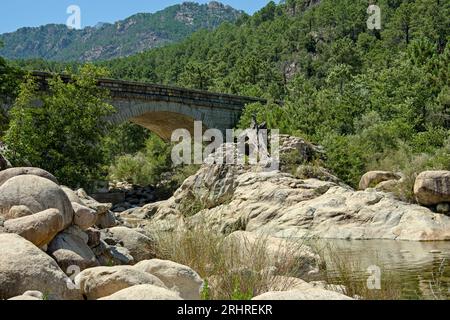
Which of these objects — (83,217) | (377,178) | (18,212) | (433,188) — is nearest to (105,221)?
(83,217)

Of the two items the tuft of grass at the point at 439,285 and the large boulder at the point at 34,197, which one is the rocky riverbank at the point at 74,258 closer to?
the large boulder at the point at 34,197

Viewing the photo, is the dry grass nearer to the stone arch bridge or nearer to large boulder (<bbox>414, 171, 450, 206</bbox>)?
large boulder (<bbox>414, 171, 450, 206</bbox>)

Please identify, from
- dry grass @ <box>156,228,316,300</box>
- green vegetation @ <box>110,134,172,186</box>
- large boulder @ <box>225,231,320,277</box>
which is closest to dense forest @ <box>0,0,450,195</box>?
green vegetation @ <box>110,134,172,186</box>

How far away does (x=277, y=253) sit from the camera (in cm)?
709

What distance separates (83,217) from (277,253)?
2467 millimetres

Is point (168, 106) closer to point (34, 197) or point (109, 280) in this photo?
point (34, 197)

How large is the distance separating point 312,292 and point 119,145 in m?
49.2

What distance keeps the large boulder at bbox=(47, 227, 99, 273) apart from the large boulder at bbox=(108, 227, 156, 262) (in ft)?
4.09

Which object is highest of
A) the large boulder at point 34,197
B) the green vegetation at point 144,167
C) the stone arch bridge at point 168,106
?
the stone arch bridge at point 168,106

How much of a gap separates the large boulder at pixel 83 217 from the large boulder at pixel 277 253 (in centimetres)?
178

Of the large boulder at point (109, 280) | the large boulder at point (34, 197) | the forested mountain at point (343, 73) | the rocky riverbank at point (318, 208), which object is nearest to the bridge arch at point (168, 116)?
the forested mountain at point (343, 73)

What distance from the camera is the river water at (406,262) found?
25.7ft

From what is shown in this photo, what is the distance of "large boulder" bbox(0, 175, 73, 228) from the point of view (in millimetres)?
7121
